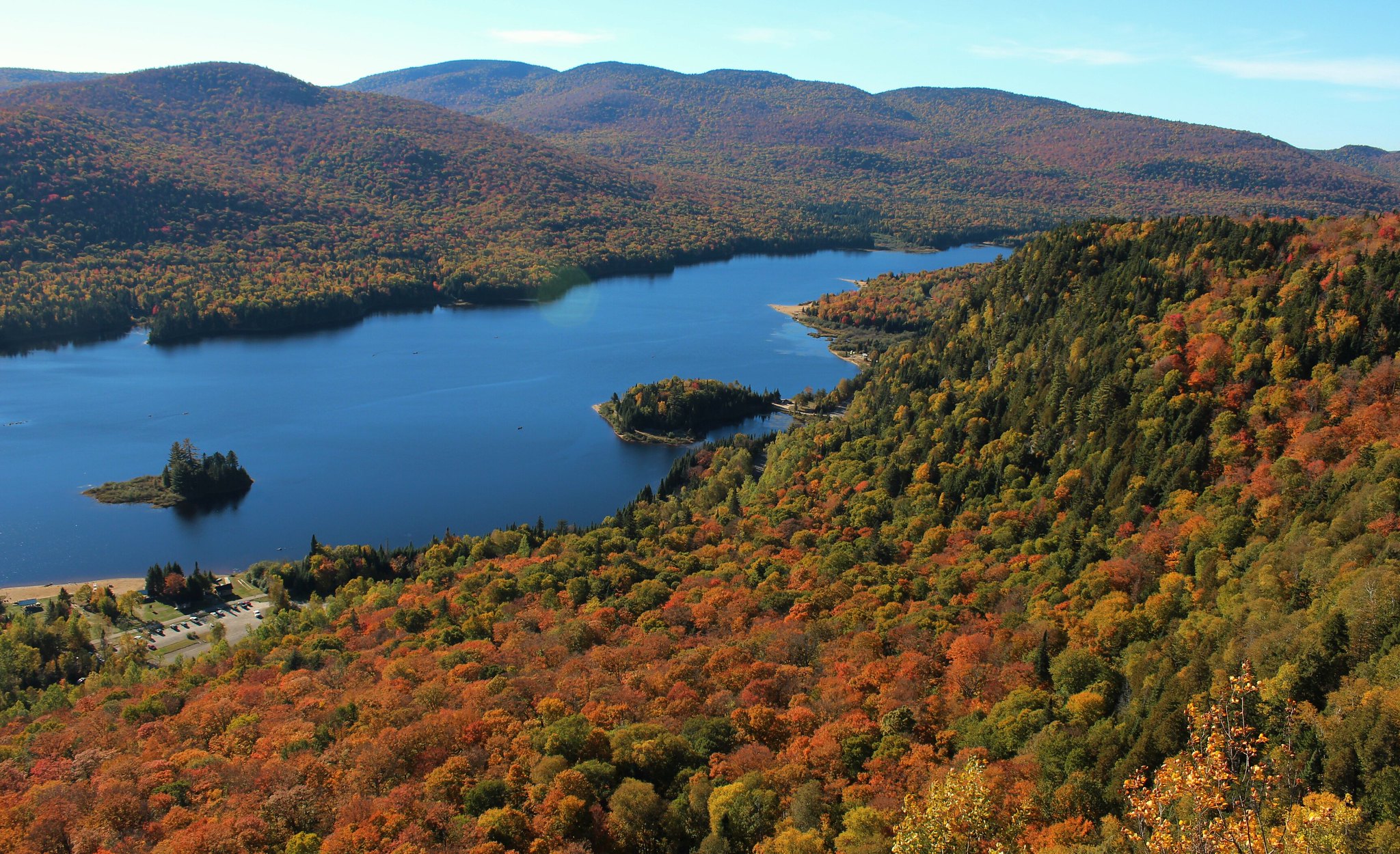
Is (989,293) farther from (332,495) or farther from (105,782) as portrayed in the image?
(105,782)

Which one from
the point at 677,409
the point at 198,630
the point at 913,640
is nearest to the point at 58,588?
the point at 198,630

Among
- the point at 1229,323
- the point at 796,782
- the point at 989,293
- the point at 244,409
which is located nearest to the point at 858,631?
the point at 796,782

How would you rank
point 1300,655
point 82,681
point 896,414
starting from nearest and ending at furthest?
point 1300,655 → point 82,681 → point 896,414

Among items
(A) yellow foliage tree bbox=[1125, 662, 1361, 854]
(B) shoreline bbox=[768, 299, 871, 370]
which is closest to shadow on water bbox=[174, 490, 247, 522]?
(A) yellow foliage tree bbox=[1125, 662, 1361, 854]

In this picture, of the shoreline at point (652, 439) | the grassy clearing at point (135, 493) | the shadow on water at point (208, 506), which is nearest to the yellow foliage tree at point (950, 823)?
the shadow on water at point (208, 506)

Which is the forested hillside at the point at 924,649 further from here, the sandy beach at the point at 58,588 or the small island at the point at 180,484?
the small island at the point at 180,484

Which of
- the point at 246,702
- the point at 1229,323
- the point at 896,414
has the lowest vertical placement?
the point at 246,702

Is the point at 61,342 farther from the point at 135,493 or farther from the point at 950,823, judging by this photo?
the point at 950,823
